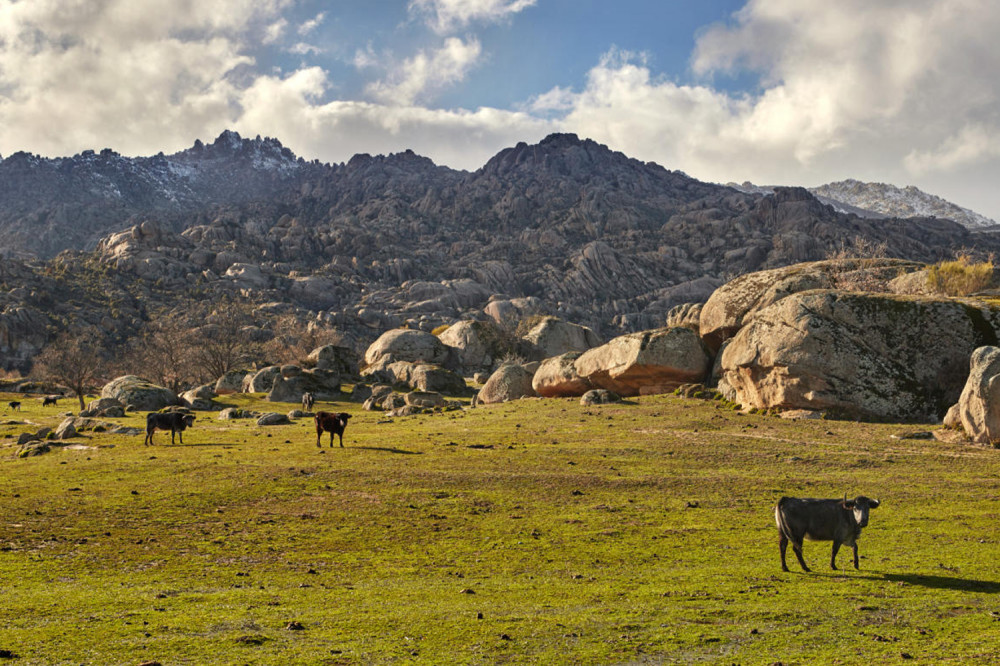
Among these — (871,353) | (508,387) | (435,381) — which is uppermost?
(871,353)

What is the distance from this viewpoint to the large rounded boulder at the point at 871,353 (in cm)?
3906

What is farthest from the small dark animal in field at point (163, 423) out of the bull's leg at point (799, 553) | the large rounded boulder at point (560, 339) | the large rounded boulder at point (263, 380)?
the large rounded boulder at point (560, 339)

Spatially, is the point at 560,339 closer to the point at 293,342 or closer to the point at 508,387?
the point at 508,387

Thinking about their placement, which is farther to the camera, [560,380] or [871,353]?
[560,380]

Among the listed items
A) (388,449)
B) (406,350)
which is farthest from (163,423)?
(406,350)

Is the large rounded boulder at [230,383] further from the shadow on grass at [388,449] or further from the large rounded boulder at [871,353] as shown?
the large rounded boulder at [871,353]

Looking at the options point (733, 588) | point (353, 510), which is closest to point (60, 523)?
point (353, 510)

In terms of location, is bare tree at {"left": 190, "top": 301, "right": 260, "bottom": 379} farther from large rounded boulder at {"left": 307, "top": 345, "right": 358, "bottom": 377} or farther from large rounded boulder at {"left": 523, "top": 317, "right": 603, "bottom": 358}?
large rounded boulder at {"left": 523, "top": 317, "right": 603, "bottom": 358}

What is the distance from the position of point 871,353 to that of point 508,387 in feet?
103

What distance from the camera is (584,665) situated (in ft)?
33.8

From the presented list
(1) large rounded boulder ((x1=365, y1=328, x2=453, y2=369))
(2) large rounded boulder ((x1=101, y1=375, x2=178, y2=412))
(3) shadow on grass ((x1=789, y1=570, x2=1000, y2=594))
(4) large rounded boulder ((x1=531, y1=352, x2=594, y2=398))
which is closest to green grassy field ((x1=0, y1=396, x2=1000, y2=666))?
(3) shadow on grass ((x1=789, y1=570, x2=1000, y2=594))

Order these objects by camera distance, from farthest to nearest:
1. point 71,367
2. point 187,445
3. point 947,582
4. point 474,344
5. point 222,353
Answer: point 474,344 → point 222,353 → point 71,367 → point 187,445 → point 947,582

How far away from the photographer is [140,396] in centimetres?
5844

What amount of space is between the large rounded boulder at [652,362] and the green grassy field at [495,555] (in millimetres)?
16409
